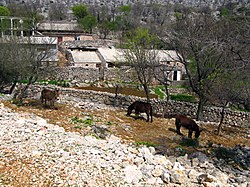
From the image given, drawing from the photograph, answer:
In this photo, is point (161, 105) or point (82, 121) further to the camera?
point (161, 105)

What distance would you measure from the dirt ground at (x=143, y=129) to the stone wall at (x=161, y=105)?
1354 mm

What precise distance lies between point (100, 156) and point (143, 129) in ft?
21.4

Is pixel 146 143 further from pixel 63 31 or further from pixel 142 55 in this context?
pixel 63 31

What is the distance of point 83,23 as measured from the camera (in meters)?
69.0

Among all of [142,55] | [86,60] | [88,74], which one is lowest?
[88,74]

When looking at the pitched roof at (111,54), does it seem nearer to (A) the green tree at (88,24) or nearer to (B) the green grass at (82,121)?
(B) the green grass at (82,121)

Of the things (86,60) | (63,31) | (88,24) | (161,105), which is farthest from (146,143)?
(88,24)

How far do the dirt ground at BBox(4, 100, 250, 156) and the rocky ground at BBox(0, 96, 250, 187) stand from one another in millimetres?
56

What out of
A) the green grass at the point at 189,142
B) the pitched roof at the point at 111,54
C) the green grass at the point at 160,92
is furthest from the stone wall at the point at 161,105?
the pitched roof at the point at 111,54

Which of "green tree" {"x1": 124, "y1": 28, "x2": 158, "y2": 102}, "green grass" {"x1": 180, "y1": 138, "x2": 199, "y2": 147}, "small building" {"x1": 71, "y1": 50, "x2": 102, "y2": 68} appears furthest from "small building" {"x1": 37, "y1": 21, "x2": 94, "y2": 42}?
"green grass" {"x1": 180, "y1": 138, "x2": 199, "y2": 147}

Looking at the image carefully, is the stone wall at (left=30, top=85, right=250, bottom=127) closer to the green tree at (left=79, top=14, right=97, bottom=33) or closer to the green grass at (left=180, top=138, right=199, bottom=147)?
the green grass at (left=180, top=138, right=199, bottom=147)

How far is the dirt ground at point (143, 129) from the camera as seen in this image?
13.8 metres

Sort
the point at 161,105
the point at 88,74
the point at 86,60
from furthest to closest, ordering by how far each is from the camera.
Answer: the point at 86,60 → the point at 88,74 → the point at 161,105

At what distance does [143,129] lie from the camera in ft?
53.5
